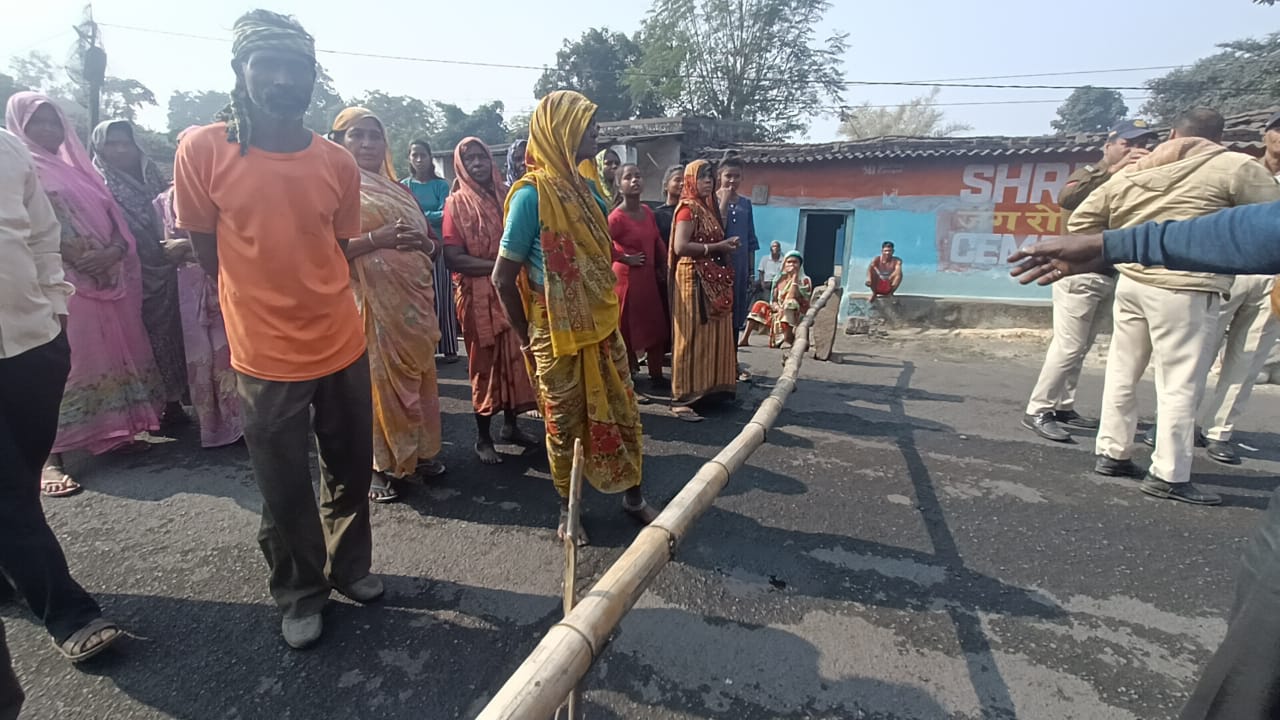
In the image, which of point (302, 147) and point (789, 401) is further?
point (789, 401)

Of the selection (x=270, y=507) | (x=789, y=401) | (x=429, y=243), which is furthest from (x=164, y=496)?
(x=789, y=401)

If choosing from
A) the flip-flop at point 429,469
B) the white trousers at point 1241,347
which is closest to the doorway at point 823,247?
the white trousers at point 1241,347

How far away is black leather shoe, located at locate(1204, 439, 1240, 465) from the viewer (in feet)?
12.8

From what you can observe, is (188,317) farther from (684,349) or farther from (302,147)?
(684,349)

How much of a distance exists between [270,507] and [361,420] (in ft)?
1.39

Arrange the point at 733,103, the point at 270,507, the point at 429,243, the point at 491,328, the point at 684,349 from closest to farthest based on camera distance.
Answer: the point at 270,507 < the point at 429,243 < the point at 491,328 < the point at 684,349 < the point at 733,103

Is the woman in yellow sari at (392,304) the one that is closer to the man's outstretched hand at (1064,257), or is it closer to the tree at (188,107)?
the man's outstretched hand at (1064,257)

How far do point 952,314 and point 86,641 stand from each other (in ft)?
35.3

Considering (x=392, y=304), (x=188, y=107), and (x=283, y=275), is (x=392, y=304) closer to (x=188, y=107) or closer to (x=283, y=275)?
(x=283, y=275)

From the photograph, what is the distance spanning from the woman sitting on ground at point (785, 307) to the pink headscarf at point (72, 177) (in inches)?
241

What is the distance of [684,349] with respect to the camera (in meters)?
4.53

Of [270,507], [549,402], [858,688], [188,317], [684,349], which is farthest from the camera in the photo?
[684,349]

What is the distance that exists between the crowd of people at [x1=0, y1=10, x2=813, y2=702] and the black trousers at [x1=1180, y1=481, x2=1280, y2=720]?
2.06m

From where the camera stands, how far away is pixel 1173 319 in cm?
324
